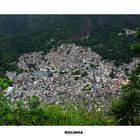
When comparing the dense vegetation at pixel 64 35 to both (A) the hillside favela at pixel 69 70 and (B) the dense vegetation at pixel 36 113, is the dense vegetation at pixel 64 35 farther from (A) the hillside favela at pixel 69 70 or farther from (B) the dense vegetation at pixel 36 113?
(B) the dense vegetation at pixel 36 113

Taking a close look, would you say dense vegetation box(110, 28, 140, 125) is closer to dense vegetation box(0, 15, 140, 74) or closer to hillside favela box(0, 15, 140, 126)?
hillside favela box(0, 15, 140, 126)

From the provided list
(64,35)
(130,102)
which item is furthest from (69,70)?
(130,102)

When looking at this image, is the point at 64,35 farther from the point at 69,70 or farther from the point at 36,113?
the point at 36,113

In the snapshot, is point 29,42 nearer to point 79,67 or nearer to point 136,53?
point 79,67

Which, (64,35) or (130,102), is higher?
(64,35)
